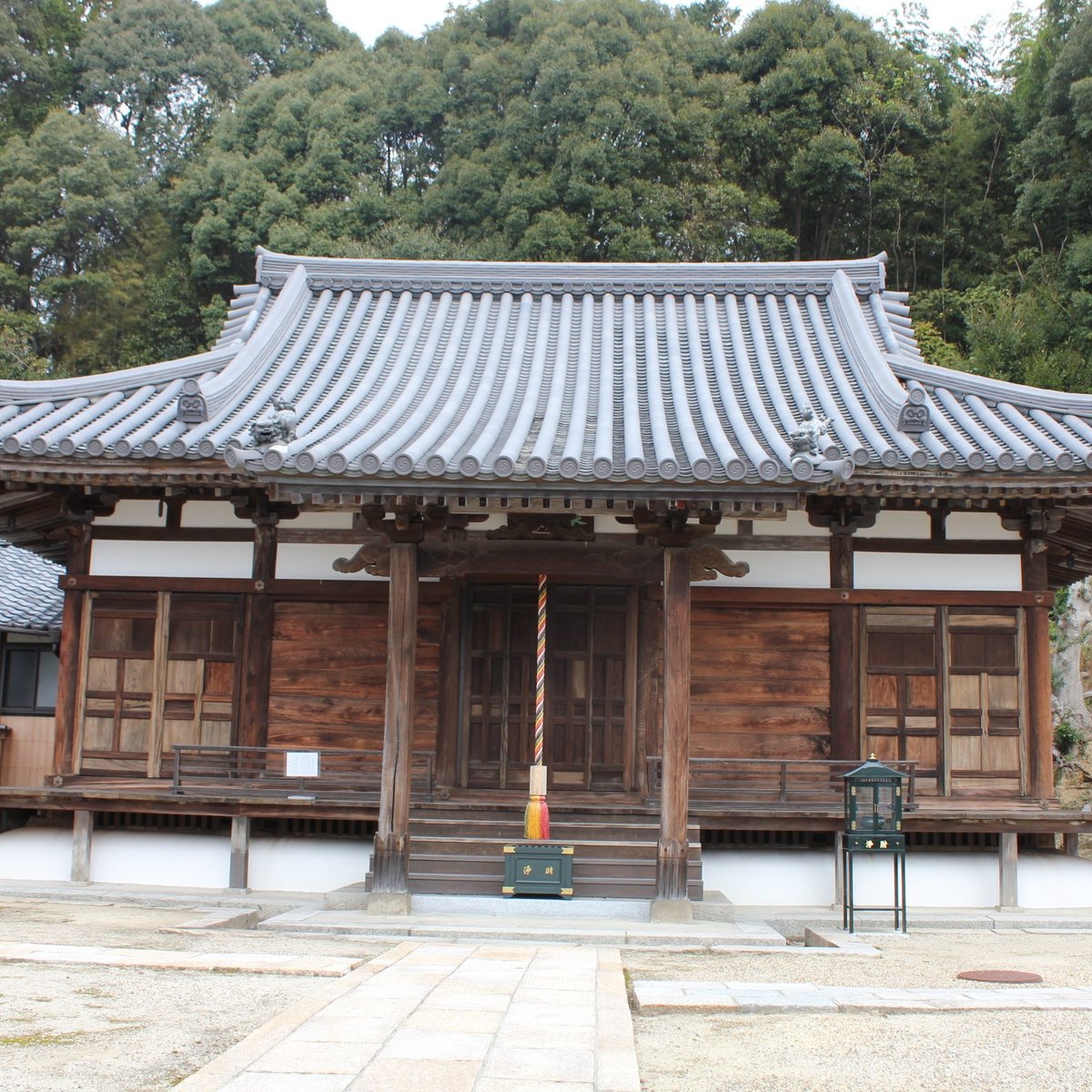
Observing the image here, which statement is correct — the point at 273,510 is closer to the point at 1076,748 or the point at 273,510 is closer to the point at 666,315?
the point at 666,315

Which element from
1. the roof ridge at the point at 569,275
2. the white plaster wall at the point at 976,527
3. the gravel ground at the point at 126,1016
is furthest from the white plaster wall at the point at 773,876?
the roof ridge at the point at 569,275

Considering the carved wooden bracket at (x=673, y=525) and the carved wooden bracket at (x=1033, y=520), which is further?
the carved wooden bracket at (x=1033, y=520)

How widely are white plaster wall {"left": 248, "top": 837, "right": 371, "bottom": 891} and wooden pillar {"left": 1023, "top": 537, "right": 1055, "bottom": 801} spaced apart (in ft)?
24.3

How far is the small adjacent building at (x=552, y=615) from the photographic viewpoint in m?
11.9

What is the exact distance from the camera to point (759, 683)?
12.9m

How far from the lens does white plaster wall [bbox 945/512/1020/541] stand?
42.6 ft

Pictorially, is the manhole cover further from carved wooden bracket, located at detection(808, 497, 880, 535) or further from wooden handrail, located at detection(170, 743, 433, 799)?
wooden handrail, located at detection(170, 743, 433, 799)

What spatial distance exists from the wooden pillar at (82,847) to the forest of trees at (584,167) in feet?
77.8

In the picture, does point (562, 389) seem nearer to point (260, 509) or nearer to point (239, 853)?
point (260, 509)

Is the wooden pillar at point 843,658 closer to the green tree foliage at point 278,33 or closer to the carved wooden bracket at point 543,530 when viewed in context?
the carved wooden bracket at point 543,530

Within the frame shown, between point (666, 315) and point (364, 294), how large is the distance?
441 centimetres

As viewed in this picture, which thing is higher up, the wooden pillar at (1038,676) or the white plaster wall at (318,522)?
the white plaster wall at (318,522)

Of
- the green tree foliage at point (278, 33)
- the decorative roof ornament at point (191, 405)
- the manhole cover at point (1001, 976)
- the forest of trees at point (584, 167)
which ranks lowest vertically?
the manhole cover at point (1001, 976)

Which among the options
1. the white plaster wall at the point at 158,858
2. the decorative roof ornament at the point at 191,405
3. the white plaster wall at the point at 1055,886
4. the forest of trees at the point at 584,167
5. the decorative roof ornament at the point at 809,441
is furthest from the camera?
the forest of trees at the point at 584,167
